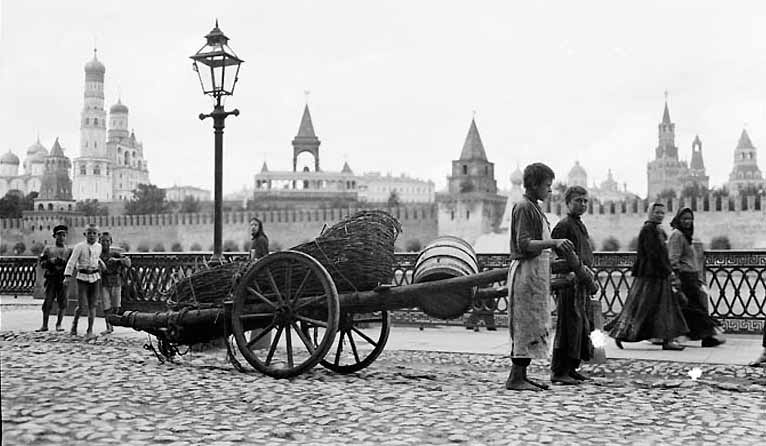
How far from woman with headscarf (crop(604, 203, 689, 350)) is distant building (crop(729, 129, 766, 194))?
102744mm

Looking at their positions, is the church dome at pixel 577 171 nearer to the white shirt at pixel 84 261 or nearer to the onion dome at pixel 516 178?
the onion dome at pixel 516 178

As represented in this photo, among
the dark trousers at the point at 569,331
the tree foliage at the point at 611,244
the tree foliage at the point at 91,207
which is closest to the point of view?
the dark trousers at the point at 569,331

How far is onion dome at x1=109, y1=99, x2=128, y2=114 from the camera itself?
364 ft

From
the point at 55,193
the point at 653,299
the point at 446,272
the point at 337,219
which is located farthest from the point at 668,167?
the point at 446,272

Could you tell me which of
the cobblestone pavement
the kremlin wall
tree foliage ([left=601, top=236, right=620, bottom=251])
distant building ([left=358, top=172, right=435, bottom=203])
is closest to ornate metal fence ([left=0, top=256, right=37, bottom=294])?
the cobblestone pavement

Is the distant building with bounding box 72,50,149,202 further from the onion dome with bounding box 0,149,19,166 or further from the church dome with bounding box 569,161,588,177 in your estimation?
the church dome with bounding box 569,161,588,177

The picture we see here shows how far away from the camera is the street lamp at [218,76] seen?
8328mm

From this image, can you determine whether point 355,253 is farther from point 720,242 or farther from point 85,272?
point 720,242

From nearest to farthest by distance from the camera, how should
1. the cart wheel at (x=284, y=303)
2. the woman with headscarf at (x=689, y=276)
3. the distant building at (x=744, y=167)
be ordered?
the cart wheel at (x=284, y=303), the woman with headscarf at (x=689, y=276), the distant building at (x=744, y=167)

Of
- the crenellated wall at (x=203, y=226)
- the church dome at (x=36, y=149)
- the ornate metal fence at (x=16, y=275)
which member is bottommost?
the ornate metal fence at (x=16, y=275)

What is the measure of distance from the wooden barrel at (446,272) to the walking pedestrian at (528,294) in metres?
0.50

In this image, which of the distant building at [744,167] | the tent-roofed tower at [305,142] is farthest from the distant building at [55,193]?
the distant building at [744,167]

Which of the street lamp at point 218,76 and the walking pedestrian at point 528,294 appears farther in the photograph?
the street lamp at point 218,76

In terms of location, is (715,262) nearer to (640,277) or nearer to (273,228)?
(640,277)
